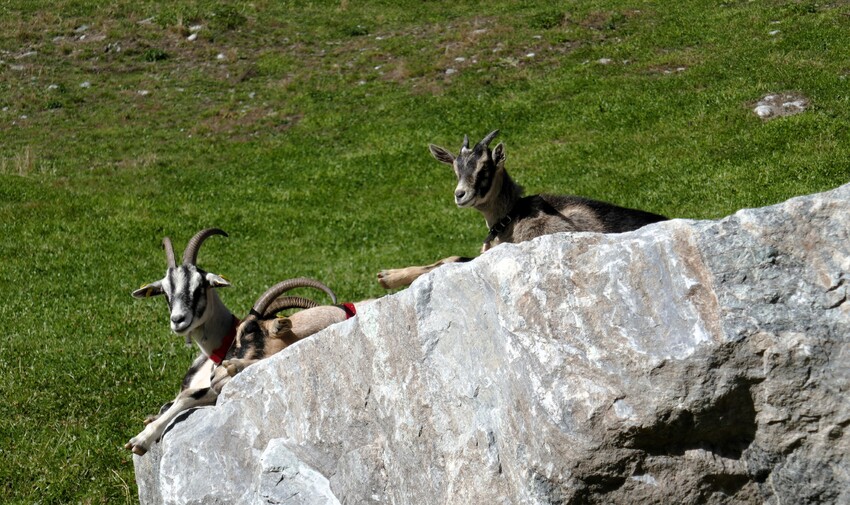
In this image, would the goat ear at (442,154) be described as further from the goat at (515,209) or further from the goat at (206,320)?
the goat at (206,320)

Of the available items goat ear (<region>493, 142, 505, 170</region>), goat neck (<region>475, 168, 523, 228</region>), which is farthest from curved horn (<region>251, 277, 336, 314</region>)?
goat ear (<region>493, 142, 505, 170</region>)

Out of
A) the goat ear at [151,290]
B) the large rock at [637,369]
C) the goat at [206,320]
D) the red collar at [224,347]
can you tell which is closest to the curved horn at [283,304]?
the goat at [206,320]

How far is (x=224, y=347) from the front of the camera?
9.38 m

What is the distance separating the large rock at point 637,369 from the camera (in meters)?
5.03

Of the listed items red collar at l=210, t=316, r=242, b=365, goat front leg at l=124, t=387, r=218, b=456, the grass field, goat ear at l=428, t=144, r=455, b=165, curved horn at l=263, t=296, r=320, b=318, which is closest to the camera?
goat front leg at l=124, t=387, r=218, b=456

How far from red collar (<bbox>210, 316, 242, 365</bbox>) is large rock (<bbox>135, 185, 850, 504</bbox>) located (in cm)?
344

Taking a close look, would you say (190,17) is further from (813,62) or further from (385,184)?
(813,62)

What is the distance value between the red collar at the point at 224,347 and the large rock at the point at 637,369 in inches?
135

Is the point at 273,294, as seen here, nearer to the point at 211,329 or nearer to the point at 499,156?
the point at 211,329

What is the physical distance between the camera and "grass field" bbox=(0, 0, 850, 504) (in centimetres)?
1364

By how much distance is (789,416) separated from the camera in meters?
5.07

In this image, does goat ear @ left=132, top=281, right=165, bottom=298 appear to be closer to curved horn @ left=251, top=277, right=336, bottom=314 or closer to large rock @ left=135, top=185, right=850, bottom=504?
curved horn @ left=251, top=277, right=336, bottom=314

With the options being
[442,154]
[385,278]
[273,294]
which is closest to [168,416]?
[385,278]

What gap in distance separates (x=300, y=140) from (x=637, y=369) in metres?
21.0
